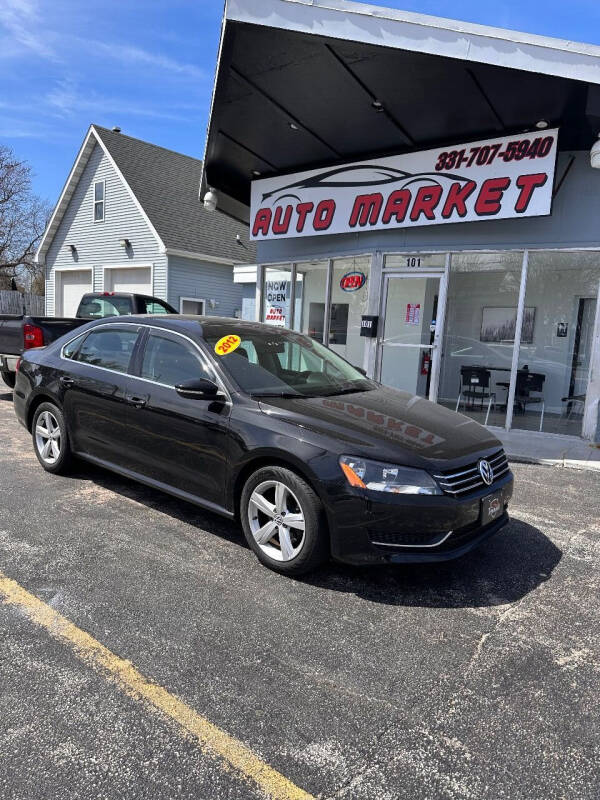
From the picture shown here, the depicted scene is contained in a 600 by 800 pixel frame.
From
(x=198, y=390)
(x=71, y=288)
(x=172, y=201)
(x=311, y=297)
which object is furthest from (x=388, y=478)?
(x=71, y=288)

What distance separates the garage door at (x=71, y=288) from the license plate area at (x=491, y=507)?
63.7ft

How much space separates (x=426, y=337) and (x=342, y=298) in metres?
1.86

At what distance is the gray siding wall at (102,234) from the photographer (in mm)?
18188

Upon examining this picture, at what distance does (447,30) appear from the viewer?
610 cm

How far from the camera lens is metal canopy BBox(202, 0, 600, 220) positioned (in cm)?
610

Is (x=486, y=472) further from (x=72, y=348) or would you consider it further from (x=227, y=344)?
(x=72, y=348)

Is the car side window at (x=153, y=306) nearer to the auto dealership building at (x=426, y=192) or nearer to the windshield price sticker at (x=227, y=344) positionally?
the auto dealership building at (x=426, y=192)

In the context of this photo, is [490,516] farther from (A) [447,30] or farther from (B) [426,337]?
(B) [426,337]

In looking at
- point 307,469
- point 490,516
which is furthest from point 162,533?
point 490,516

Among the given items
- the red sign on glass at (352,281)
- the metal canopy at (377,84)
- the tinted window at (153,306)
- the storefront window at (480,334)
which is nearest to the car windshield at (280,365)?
the metal canopy at (377,84)

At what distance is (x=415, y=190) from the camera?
8867mm

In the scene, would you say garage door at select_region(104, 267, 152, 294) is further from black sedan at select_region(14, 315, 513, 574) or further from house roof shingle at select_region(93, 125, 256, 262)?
black sedan at select_region(14, 315, 513, 574)

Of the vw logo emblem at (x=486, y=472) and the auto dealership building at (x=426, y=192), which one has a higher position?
the auto dealership building at (x=426, y=192)

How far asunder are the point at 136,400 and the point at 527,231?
6.49 m
